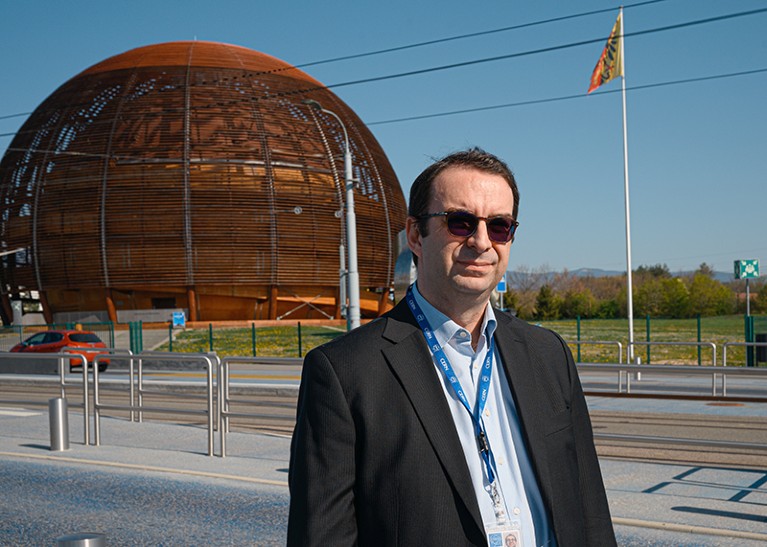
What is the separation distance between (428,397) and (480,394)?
0.14 meters

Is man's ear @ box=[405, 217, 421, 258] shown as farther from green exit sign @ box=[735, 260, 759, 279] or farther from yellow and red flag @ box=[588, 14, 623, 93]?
green exit sign @ box=[735, 260, 759, 279]

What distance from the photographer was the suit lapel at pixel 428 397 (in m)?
2.21

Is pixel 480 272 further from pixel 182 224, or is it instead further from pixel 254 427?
pixel 182 224

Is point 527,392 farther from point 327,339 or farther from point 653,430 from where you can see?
point 327,339

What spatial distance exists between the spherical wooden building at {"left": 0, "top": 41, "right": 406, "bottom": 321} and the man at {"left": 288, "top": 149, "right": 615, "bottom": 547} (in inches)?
1857

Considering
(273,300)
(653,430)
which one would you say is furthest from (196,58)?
(653,430)

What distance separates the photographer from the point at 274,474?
29.2 feet

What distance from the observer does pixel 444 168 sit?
Answer: 2.46 metres

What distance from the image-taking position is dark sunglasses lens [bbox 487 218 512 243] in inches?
98.0

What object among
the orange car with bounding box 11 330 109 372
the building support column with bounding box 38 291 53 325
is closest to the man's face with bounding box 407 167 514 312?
the orange car with bounding box 11 330 109 372

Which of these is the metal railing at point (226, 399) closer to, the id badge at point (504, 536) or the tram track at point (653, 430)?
the tram track at point (653, 430)

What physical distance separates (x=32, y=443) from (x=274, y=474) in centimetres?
426

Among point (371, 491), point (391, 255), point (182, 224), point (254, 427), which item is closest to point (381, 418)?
point (371, 491)

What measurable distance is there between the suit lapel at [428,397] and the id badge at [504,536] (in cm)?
7
